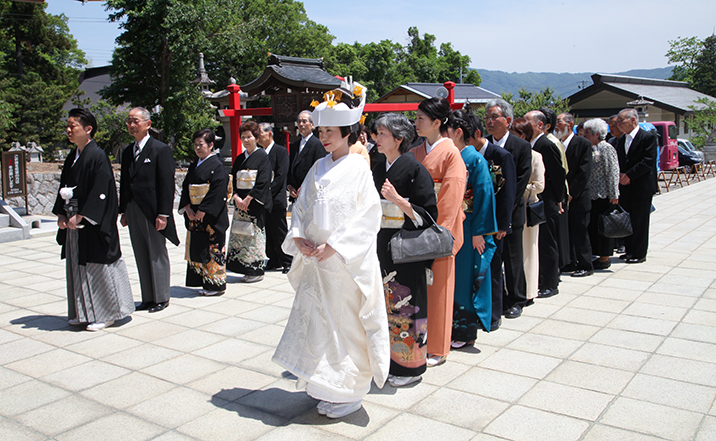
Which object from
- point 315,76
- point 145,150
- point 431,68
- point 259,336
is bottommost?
point 259,336

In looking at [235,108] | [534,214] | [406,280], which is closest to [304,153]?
[534,214]

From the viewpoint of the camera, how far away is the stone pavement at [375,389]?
9.08 ft

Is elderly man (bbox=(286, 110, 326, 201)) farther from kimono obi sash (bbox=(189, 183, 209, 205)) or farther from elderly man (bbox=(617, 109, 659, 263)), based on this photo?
elderly man (bbox=(617, 109, 659, 263))

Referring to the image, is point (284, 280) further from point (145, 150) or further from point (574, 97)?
point (574, 97)

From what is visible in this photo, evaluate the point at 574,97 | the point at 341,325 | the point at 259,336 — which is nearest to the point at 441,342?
the point at 341,325

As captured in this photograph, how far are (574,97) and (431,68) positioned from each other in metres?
25.2

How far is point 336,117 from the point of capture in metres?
2.84

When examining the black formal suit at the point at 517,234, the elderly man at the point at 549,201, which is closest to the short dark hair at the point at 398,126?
the black formal suit at the point at 517,234

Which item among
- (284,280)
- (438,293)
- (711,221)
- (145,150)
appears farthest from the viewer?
(711,221)

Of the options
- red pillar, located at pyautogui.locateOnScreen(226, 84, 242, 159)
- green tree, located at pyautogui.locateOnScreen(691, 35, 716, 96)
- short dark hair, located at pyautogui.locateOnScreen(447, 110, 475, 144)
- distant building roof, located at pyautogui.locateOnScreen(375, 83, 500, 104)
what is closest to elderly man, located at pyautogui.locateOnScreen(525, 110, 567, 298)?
short dark hair, located at pyautogui.locateOnScreen(447, 110, 475, 144)

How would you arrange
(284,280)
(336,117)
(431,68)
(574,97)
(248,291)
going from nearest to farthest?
(336,117) → (248,291) → (284,280) → (574,97) → (431,68)

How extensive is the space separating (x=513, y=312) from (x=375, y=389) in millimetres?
1900

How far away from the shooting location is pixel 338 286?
2.87 meters

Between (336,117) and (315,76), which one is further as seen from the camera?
(315,76)
